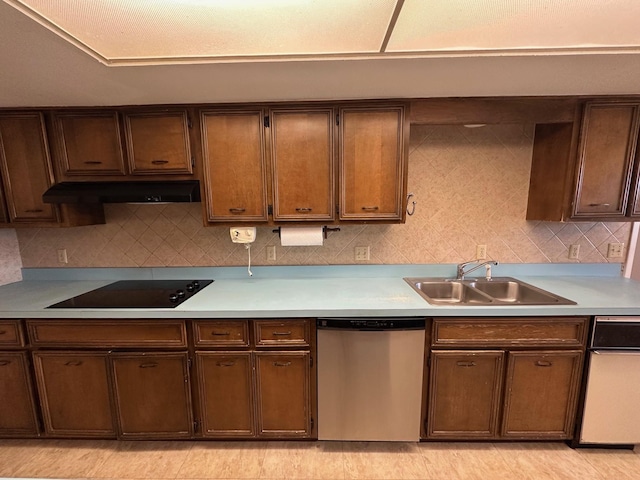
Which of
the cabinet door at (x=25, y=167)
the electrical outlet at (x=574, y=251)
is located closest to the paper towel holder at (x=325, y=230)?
the cabinet door at (x=25, y=167)

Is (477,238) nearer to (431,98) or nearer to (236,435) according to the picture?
(431,98)

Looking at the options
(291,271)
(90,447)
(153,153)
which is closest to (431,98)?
(291,271)

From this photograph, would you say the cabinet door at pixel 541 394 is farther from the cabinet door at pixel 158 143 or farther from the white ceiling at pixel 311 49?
the cabinet door at pixel 158 143

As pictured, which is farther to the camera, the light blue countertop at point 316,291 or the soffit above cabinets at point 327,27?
the light blue countertop at point 316,291

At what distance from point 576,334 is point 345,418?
1.44m

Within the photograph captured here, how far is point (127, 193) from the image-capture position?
1.86 metres

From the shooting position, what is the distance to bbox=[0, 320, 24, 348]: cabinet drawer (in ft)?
5.78

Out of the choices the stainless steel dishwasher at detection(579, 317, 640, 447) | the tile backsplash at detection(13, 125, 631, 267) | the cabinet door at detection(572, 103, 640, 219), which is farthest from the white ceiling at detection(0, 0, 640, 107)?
the stainless steel dishwasher at detection(579, 317, 640, 447)

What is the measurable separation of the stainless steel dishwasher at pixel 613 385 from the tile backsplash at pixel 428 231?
0.68 meters

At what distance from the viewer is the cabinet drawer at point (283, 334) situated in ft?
5.76

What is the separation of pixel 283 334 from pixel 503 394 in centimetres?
137

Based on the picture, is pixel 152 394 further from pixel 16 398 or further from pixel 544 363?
pixel 544 363

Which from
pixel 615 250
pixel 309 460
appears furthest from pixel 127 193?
pixel 615 250

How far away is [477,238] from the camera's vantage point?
7.44 feet
